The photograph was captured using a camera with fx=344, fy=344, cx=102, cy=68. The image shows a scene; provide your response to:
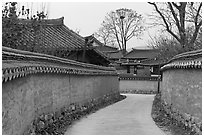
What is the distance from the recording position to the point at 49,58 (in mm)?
9898

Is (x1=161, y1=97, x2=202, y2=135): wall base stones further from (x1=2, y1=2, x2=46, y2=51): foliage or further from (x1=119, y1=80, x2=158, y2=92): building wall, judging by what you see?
(x1=119, y1=80, x2=158, y2=92): building wall

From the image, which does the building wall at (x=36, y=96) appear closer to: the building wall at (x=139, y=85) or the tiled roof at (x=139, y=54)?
the building wall at (x=139, y=85)

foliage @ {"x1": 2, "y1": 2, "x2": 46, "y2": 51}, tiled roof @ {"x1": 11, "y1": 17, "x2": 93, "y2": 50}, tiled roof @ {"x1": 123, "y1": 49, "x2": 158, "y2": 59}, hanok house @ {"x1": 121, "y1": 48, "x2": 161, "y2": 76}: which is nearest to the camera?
foliage @ {"x1": 2, "y1": 2, "x2": 46, "y2": 51}

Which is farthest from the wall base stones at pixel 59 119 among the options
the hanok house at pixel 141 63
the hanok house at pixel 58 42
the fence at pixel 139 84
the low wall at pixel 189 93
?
the hanok house at pixel 141 63

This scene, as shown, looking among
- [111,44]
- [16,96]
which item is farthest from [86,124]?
[111,44]

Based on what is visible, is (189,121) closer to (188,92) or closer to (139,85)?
(188,92)

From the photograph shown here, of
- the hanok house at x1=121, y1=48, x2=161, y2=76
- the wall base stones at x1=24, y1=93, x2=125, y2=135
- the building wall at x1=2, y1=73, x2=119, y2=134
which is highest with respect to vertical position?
the hanok house at x1=121, y1=48, x2=161, y2=76

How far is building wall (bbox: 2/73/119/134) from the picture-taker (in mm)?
5320

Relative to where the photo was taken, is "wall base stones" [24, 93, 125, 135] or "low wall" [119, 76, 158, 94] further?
"low wall" [119, 76, 158, 94]

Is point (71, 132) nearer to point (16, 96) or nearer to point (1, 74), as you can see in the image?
point (16, 96)

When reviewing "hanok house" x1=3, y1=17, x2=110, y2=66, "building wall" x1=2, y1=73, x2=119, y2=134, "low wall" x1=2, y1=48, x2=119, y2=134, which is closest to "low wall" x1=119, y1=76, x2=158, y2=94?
"hanok house" x1=3, y1=17, x2=110, y2=66

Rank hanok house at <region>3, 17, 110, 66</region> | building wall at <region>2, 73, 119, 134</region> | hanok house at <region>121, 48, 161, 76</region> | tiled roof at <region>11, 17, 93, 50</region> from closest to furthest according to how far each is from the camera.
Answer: building wall at <region>2, 73, 119, 134</region> < hanok house at <region>3, 17, 110, 66</region> < tiled roof at <region>11, 17, 93, 50</region> < hanok house at <region>121, 48, 161, 76</region>

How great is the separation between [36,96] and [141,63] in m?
34.7

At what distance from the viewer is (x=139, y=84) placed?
3375cm
